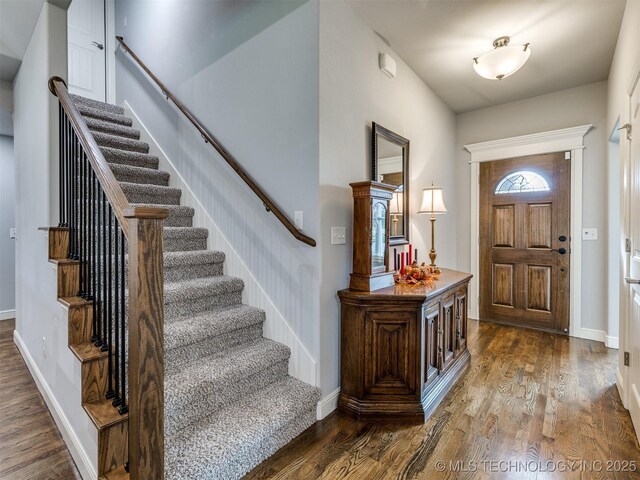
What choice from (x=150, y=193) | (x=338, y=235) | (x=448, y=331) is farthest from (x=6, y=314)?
(x=448, y=331)

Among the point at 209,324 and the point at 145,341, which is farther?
the point at 209,324

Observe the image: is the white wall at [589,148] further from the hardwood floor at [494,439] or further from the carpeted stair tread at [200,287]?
the carpeted stair tread at [200,287]

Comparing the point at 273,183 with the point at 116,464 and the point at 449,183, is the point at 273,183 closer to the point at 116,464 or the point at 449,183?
the point at 116,464

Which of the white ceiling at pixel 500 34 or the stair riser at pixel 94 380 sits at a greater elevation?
the white ceiling at pixel 500 34

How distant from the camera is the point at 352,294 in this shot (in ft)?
6.94

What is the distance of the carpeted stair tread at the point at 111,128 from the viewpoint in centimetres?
335

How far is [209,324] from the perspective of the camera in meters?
2.13

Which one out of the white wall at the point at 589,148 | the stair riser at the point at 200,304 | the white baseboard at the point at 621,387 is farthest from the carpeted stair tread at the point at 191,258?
the white wall at the point at 589,148

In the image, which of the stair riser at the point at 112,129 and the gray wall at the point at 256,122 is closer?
the gray wall at the point at 256,122

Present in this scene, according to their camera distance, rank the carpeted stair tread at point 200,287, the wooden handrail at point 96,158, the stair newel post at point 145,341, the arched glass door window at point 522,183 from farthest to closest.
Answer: the arched glass door window at point 522,183, the carpeted stair tread at point 200,287, the wooden handrail at point 96,158, the stair newel post at point 145,341

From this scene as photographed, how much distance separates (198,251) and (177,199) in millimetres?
758

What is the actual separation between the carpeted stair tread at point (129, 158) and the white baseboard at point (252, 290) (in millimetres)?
95

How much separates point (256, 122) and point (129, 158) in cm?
159

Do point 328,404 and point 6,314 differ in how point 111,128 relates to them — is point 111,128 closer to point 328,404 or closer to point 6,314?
point 6,314
